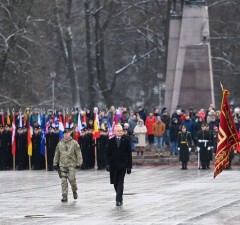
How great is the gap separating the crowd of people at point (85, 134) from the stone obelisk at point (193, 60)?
389 cm

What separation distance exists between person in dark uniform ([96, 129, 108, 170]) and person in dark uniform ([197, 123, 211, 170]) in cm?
321

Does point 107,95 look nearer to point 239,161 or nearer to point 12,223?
point 239,161

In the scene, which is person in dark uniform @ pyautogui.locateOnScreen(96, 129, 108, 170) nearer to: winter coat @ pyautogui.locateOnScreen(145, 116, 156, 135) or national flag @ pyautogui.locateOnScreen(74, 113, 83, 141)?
national flag @ pyautogui.locateOnScreen(74, 113, 83, 141)

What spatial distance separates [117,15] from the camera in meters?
62.6

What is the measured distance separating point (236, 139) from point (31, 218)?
3919 millimetres

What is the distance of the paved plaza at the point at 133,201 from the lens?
798 inches

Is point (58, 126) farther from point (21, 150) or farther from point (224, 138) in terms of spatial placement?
point (224, 138)

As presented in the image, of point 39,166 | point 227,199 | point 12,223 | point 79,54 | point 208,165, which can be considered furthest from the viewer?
point 79,54

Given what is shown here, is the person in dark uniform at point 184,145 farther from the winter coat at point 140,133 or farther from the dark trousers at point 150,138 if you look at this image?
the dark trousers at point 150,138

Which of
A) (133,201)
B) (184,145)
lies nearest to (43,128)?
(184,145)

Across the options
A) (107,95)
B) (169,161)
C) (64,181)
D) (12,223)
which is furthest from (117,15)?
(12,223)

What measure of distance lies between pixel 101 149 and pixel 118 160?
15700 mm

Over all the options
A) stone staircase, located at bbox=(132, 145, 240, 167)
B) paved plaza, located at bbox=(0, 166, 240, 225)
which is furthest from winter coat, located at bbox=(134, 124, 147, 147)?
paved plaza, located at bbox=(0, 166, 240, 225)

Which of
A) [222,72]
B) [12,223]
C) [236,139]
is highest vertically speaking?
[222,72]
